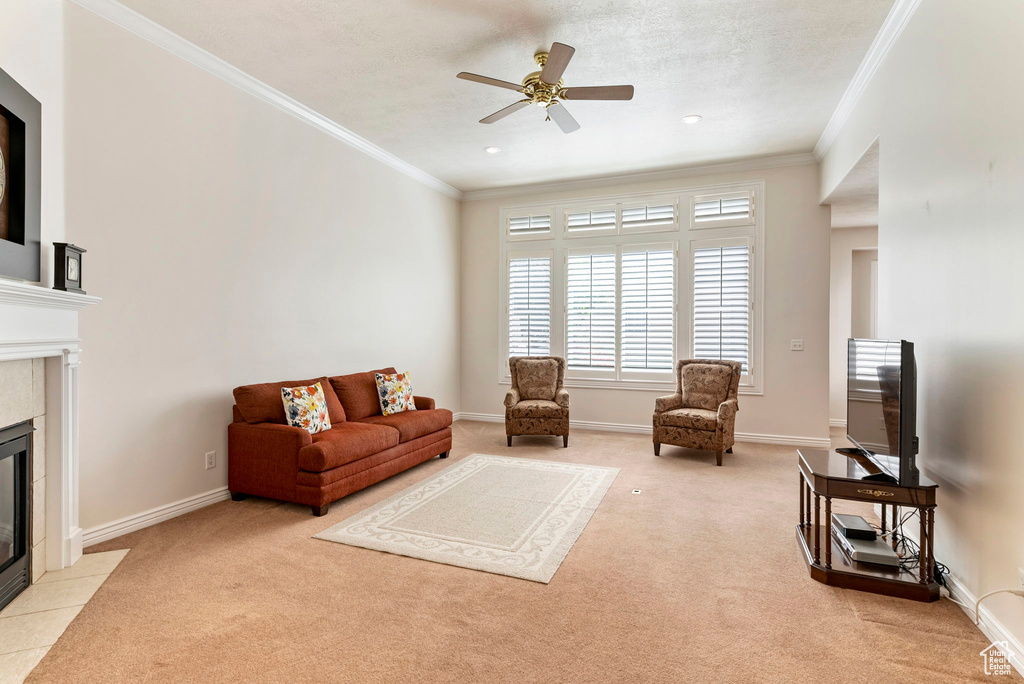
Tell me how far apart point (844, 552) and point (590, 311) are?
417 cm

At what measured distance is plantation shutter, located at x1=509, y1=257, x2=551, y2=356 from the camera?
6801 millimetres

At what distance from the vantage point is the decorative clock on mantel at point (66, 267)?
2.58 metres

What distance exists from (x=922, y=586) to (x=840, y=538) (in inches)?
17.3

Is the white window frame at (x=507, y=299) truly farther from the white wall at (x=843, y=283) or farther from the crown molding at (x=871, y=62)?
the white wall at (x=843, y=283)

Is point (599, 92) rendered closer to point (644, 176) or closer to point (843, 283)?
point (644, 176)

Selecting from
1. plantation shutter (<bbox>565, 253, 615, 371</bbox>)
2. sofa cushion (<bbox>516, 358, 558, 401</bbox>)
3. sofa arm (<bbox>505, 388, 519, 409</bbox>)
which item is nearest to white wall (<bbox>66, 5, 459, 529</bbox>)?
sofa arm (<bbox>505, 388, 519, 409</bbox>)

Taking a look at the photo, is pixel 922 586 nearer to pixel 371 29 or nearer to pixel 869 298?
pixel 371 29

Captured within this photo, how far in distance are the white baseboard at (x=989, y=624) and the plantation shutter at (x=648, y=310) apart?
385 centimetres

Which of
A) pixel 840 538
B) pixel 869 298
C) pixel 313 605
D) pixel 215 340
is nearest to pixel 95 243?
pixel 215 340

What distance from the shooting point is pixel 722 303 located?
19.4ft

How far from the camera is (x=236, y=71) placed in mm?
3777

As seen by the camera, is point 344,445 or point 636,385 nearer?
point 344,445

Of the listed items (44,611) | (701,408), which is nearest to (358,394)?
(44,611)

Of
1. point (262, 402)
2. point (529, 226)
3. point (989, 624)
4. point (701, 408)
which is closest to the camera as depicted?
point (989, 624)
